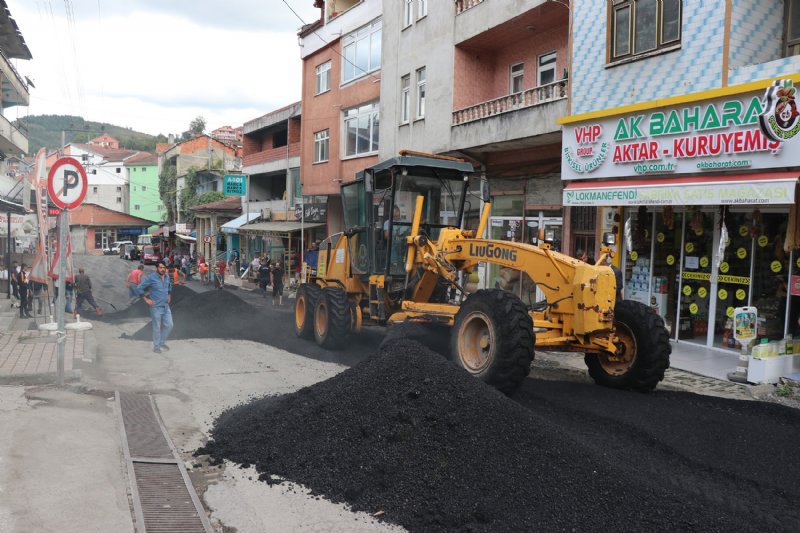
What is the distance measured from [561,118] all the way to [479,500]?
1063cm

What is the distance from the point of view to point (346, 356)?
12.1 m

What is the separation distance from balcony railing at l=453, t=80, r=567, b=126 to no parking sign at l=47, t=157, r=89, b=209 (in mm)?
9942

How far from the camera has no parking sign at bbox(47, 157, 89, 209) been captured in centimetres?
868

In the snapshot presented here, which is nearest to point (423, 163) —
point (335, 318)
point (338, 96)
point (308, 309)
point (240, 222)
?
point (335, 318)

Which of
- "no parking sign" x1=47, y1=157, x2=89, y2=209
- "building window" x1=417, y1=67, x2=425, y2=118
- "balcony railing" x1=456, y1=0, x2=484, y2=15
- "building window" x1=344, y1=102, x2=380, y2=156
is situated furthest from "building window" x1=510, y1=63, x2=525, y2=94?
"no parking sign" x1=47, y1=157, x2=89, y2=209

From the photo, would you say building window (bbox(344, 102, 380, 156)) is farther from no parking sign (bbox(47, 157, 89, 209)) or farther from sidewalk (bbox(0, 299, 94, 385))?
no parking sign (bbox(47, 157, 89, 209))

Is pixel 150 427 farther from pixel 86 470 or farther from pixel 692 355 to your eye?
pixel 692 355

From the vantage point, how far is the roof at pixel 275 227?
98.9 ft

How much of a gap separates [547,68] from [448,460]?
45.6 ft

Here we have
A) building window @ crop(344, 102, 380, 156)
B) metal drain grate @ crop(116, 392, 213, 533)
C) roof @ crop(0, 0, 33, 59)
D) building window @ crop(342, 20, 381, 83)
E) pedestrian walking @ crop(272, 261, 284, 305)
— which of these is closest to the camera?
metal drain grate @ crop(116, 392, 213, 533)

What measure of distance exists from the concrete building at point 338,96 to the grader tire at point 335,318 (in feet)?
42.0

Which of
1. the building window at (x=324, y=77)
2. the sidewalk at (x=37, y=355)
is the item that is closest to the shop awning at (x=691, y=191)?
the sidewalk at (x=37, y=355)

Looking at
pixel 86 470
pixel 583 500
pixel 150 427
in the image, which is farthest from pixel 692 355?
pixel 86 470

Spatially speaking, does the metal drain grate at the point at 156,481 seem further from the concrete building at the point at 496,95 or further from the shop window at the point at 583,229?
the shop window at the point at 583,229
